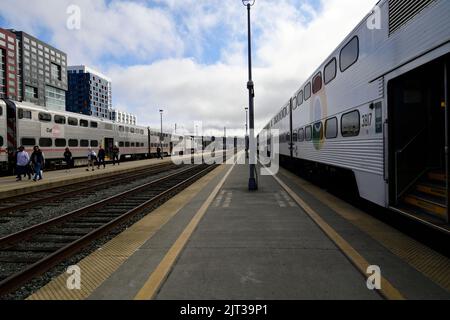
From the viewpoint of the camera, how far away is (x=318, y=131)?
36.9 feet

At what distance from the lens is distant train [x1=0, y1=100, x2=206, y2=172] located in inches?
708

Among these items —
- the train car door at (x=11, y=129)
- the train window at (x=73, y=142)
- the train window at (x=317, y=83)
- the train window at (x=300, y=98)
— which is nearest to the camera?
the train window at (x=317, y=83)

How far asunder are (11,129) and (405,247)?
20.4m

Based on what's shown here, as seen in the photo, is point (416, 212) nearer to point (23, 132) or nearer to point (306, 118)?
point (306, 118)

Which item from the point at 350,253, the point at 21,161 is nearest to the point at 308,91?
the point at 350,253

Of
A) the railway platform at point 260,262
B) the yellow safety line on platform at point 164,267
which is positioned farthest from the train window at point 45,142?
the yellow safety line on platform at point 164,267

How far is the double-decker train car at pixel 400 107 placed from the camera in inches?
188

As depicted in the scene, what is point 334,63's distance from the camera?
9.41m

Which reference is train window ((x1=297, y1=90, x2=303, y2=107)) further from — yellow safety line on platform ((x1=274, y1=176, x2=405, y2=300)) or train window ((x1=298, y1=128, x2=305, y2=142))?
yellow safety line on platform ((x1=274, y1=176, x2=405, y2=300))

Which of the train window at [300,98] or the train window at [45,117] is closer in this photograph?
the train window at [300,98]

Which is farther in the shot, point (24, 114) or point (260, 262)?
point (24, 114)

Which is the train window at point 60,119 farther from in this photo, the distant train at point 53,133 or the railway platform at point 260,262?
the railway platform at point 260,262

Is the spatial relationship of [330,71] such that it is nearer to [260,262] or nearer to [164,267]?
[260,262]

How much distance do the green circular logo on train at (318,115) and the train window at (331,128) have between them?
0.34 m
